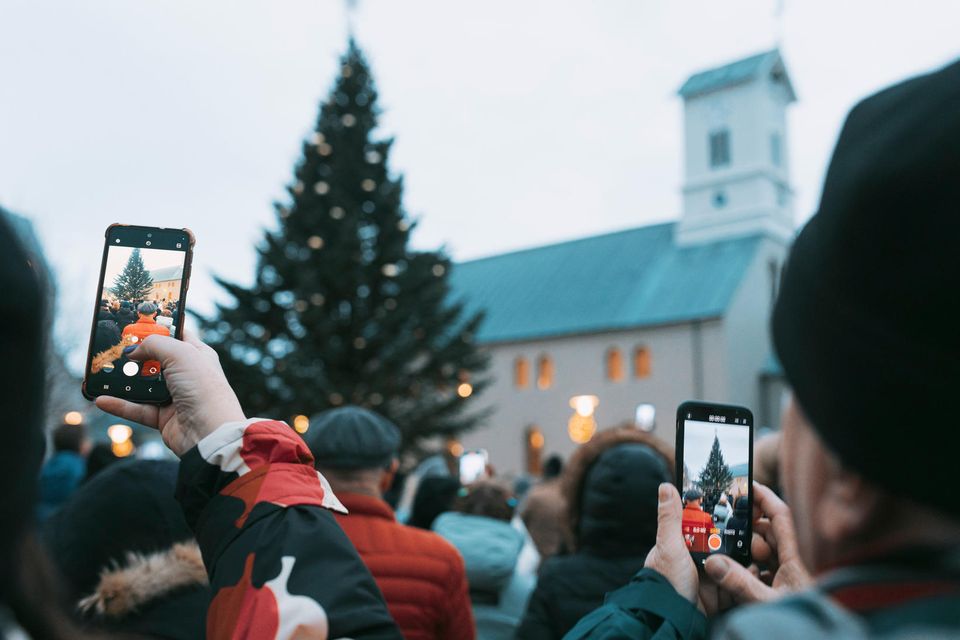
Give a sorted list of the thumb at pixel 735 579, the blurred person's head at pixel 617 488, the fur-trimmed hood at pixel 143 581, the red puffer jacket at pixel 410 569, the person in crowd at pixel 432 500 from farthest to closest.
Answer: the person in crowd at pixel 432 500, the red puffer jacket at pixel 410 569, the blurred person's head at pixel 617 488, the fur-trimmed hood at pixel 143 581, the thumb at pixel 735 579

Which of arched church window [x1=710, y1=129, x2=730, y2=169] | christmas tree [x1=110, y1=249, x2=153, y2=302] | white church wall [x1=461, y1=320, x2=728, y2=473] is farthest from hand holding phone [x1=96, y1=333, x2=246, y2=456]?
arched church window [x1=710, y1=129, x2=730, y2=169]

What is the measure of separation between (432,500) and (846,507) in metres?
5.08

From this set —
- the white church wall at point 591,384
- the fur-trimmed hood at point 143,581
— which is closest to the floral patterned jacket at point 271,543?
the fur-trimmed hood at point 143,581

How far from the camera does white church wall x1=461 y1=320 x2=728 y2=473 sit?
3675cm

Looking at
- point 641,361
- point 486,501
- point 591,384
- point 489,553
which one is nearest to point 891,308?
point 489,553

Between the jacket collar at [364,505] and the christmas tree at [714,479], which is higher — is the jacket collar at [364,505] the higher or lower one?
the lower one

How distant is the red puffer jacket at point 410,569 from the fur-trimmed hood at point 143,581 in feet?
3.32

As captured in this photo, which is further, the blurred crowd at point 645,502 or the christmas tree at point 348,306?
the christmas tree at point 348,306

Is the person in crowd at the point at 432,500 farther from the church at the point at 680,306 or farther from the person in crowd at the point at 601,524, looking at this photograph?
the church at the point at 680,306

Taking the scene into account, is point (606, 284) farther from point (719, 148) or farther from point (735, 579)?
point (735, 579)

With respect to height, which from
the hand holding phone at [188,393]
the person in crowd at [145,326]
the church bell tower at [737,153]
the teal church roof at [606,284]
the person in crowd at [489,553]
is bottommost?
the person in crowd at [489,553]

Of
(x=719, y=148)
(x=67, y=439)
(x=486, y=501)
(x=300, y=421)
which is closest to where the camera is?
(x=486, y=501)

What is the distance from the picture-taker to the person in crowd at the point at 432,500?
600 centimetres

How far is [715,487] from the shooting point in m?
2.01
